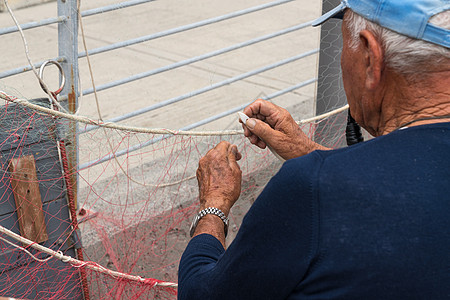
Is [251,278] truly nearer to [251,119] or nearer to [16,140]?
[251,119]

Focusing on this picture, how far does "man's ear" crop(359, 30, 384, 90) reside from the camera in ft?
3.39

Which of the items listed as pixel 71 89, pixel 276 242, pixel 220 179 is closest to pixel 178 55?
pixel 71 89

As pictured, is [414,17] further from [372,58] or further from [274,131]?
[274,131]

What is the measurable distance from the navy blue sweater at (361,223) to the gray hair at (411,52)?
11cm

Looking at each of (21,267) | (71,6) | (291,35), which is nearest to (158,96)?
(291,35)

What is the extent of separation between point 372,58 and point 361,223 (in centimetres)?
33

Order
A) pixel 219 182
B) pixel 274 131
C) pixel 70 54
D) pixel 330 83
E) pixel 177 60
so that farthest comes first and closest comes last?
pixel 177 60, pixel 330 83, pixel 70 54, pixel 274 131, pixel 219 182

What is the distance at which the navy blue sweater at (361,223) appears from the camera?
0.89m

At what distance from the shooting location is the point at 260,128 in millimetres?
1577

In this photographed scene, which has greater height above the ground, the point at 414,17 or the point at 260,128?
the point at 414,17

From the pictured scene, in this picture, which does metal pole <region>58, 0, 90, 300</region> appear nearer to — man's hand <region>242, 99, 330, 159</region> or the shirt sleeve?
man's hand <region>242, 99, 330, 159</region>

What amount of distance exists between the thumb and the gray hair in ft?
1.90

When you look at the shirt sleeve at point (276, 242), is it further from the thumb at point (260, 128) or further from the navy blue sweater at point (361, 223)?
the thumb at point (260, 128)

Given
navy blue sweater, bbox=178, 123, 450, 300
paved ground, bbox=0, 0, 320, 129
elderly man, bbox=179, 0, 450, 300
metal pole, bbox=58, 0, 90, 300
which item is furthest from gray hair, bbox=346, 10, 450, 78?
paved ground, bbox=0, 0, 320, 129
